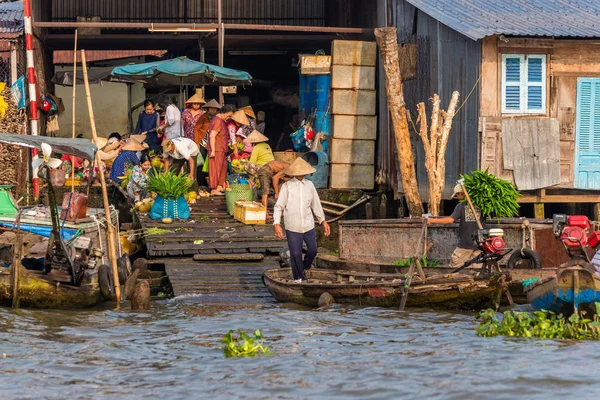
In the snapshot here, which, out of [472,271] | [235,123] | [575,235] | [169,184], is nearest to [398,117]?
[235,123]

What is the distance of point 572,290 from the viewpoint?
1211 centimetres

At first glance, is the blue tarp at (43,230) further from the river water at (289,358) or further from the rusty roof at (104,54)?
the rusty roof at (104,54)

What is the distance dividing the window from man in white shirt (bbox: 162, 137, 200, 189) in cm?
527

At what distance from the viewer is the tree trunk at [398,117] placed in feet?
60.3

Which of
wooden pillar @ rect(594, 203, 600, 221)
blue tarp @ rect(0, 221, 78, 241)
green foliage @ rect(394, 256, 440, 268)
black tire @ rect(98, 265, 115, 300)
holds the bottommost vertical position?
black tire @ rect(98, 265, 115, 300)

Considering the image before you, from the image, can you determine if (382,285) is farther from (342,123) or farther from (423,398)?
(342,123)

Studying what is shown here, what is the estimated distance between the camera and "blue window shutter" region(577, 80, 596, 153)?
1789 centimetres

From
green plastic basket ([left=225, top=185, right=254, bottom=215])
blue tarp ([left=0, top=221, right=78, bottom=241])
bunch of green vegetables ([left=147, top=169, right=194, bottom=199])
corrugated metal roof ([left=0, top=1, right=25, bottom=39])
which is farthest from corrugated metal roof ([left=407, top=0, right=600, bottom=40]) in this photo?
corrugated metal roof ([left=0, top=1, right=25, bottom=39])

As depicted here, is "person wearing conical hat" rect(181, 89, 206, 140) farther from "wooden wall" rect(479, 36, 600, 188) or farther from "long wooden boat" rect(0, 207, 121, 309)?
"wooden wall" rect(479, 36, 600, 188)

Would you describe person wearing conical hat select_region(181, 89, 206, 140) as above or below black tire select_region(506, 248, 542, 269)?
above

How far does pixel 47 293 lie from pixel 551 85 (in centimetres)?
842

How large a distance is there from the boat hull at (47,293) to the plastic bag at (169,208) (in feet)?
10.8

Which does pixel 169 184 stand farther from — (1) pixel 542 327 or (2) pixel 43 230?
(1) pixel 542 327

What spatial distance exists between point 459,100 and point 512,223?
11.7 feet
